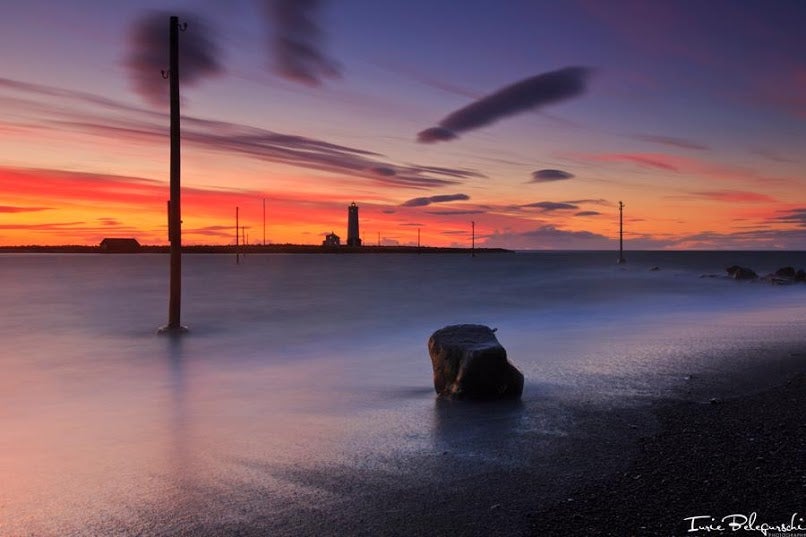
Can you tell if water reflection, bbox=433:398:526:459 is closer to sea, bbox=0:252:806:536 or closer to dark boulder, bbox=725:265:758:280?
sea, bbox=0:252:806:536

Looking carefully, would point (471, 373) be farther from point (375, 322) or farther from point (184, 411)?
point (375, 322)

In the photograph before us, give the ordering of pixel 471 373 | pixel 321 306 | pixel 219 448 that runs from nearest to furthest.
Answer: pixel 219 448 → pixel 471 373 → pixel 321 306

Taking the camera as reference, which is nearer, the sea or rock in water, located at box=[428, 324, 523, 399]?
the sea

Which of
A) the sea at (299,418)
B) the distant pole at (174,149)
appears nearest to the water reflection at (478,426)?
the sea at (299,418)

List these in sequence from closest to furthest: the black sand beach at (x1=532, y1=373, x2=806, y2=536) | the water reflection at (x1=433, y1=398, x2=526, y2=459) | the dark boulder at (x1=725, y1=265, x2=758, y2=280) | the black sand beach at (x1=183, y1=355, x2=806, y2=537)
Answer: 1. the black sand beach at (x1=532, y1=373, x2=806, y2=536)
2. the black sand beach at (x1=183, y1=355, x2=806, y2=537)
3. the water reflection at (x1=433, y1=398, x2=526, y2=459)
4. the dark boulder at (x1=725, y1=265, x2=758, y2=280)

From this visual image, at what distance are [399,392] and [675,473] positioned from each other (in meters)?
5.79

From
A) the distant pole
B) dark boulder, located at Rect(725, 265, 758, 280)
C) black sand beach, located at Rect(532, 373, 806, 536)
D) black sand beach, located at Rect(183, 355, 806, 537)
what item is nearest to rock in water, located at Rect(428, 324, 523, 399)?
black sand beach, located at Rect(183, 355, 806, 537)

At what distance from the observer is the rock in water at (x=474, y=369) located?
9.18 m

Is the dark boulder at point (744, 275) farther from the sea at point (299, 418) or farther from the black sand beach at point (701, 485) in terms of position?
the black sand beach at point (701, 485)

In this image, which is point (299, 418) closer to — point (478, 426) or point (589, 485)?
point (478, 426)

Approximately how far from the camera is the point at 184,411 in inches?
389

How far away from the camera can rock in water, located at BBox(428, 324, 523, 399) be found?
9.18 metres

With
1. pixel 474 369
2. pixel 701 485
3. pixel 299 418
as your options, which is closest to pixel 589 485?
pixel 701 485

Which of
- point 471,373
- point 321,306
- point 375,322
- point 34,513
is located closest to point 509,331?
point 375,322
